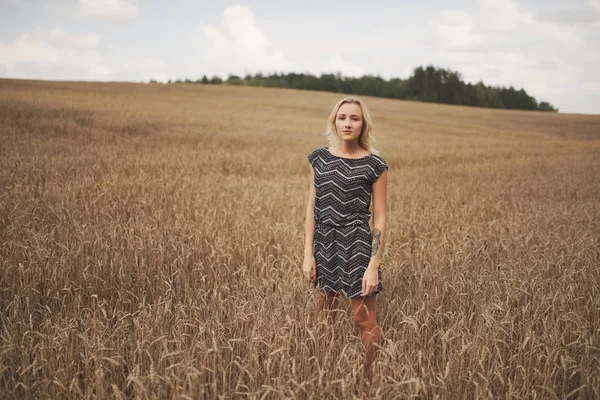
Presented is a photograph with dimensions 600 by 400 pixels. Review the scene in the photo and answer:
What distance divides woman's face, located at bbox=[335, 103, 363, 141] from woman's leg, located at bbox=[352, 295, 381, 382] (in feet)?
3.35

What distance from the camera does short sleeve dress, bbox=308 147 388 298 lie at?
2391mm

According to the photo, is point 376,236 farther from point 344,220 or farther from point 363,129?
point 363,129

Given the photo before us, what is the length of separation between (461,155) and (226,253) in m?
15.0

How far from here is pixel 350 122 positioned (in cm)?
239

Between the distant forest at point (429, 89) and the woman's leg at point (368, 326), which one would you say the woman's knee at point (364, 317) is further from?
the distant forest at point (429, 89)

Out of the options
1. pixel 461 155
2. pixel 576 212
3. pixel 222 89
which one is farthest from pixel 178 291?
pixel 222 89

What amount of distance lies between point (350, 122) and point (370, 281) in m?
0.98

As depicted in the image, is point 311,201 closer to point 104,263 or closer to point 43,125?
point 104,263

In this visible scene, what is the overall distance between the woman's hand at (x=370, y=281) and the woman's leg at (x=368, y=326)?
10 centimetres

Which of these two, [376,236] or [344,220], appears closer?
[376,236]

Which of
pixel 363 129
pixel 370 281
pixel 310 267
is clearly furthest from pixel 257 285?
pixel 363 129

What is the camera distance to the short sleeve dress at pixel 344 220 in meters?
2.39

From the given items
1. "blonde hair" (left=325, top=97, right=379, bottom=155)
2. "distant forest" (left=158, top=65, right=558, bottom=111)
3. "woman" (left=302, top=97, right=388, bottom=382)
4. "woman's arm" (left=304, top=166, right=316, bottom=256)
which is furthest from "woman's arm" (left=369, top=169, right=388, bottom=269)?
"distant forest" (left=158, top=65, right=558, bottom=111)

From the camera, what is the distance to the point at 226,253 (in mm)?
4004
